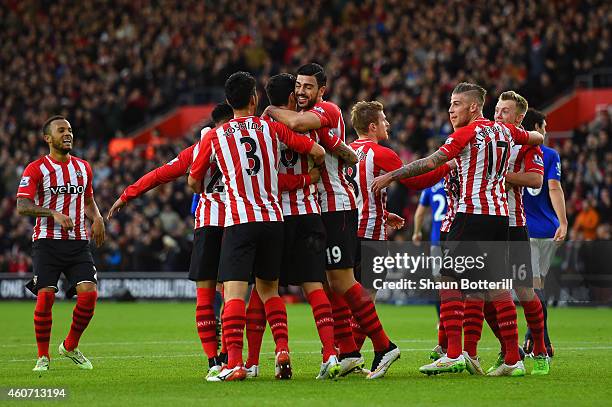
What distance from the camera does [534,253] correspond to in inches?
447

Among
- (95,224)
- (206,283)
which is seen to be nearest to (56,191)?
(95,224)

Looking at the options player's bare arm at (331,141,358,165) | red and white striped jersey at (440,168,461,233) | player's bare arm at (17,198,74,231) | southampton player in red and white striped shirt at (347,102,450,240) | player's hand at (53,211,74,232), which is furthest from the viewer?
player's bare arm at (17,198,74,231)

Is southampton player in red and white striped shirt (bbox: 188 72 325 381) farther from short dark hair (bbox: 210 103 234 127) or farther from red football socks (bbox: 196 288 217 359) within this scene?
short dark hair (bbox: 210 103 234 127)

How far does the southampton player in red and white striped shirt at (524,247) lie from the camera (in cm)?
1002

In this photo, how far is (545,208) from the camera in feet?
38.5

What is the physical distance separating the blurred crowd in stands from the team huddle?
12699mm

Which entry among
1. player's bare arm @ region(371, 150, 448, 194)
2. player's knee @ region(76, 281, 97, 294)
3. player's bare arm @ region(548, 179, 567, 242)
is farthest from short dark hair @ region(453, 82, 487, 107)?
player's knee @ region(76, 281, 97, 294)

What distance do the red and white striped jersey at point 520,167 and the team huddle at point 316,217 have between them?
0.02 metres

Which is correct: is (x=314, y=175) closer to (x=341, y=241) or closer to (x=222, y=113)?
(x=341, y=241)

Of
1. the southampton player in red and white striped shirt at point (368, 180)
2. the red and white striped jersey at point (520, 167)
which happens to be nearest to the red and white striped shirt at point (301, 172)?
the southampton player in red and white striped shirt at point (368, 180)

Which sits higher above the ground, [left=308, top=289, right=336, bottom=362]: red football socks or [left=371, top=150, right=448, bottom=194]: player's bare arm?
[left=371, top=150, right=448, bottom=194]: player's bare arm

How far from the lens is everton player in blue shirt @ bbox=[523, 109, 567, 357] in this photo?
450 inches

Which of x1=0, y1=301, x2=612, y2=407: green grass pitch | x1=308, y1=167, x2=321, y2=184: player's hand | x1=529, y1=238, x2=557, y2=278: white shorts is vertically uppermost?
x1=308, y1=167, x2=321, y2=184: player's hand

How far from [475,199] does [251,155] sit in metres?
1.96
